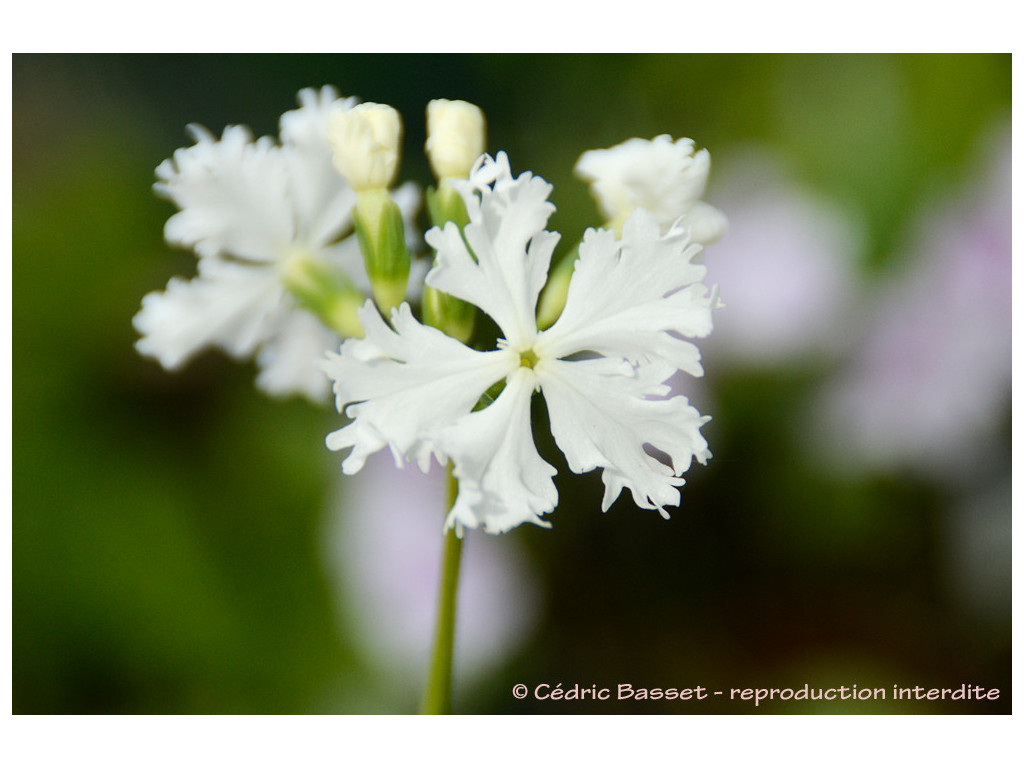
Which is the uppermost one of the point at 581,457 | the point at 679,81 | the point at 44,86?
the point at 679,81

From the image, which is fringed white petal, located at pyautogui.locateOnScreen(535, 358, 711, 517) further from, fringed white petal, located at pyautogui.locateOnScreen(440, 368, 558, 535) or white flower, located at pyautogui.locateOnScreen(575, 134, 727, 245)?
white flower, located at pyautogui.locateOnScreen(575, 134, 727, 245)

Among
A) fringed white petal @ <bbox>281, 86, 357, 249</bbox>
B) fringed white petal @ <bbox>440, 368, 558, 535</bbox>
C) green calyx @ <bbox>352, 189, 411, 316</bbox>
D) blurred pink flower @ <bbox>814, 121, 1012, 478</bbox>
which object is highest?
blurred pink flower @ <bbox>814, 121, 1012, 478</bbox>

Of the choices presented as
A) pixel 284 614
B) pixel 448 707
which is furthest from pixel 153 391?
pixel 448 707

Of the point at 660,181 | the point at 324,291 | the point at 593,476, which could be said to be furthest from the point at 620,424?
the point at 593,476

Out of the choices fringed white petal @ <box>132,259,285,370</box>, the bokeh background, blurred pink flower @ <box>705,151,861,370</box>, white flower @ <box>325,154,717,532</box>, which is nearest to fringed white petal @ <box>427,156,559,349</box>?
white flower @ <box>325,154,717,532</box>

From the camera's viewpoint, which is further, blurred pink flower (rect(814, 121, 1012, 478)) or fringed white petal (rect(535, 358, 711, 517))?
blurred pink flower (rect(814, 121, 1012, 478))

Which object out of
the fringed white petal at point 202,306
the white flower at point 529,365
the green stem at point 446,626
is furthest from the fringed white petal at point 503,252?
the fringed white petal at point 202,306
